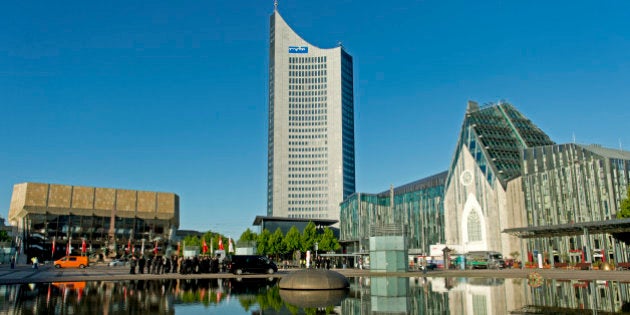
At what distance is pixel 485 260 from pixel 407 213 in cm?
3455

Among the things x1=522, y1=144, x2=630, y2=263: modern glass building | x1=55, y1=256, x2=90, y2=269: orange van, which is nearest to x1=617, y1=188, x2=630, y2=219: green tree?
x1=522, y1=144, x2=630, y2=263: modern glass building

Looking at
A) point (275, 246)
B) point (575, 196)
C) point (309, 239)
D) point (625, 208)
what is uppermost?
point (575, 196)

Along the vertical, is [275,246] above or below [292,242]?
below

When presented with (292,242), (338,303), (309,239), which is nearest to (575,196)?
(309,239)

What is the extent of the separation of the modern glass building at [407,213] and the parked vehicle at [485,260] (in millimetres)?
14643

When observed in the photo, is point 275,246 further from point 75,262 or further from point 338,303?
point 338,303

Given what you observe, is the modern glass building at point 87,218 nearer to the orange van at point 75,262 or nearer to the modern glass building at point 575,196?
the orange van at point 75,262

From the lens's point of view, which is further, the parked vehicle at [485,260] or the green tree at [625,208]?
the parked vehicle at [485,260]

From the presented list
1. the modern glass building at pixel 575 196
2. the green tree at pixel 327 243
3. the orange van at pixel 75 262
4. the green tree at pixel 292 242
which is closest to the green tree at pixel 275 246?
the green tree at pixel 292 242

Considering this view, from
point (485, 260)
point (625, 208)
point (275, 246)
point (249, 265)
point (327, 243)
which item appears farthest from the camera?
point (275, 246)

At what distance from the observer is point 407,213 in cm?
10531

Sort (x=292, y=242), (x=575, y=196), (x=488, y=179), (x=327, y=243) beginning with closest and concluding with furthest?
(x=575, y=196) → (x=488, y=179) → (x=327, y=243) → (x=292, y=242)

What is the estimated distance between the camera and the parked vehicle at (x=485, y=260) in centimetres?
6744

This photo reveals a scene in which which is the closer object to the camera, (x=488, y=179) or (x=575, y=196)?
(x=575, y=196)
